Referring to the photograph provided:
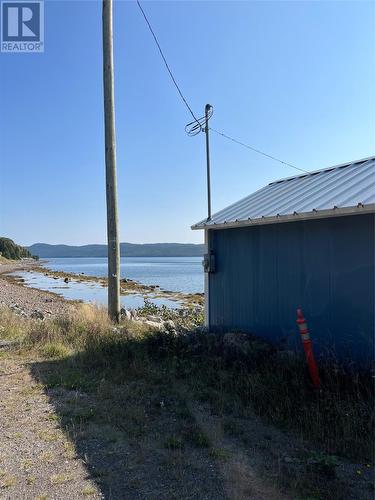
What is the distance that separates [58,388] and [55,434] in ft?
4.94

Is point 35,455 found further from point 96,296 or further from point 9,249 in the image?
point 9,249

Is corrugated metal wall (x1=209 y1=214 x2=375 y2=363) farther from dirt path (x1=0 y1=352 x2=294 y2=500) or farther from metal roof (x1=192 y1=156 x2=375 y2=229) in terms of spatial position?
dirt path (x1=0 y1=352 x2=294 y2=500)

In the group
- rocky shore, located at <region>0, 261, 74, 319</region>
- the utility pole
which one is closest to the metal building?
the utility pole

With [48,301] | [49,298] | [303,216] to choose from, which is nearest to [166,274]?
[49,298]

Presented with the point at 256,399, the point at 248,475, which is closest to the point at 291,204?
the point at 256,399

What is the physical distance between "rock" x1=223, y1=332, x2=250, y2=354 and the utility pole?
359 cm

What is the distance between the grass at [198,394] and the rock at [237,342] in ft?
0.26

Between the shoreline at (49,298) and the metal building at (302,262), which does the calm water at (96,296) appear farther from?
the metal building at (302,262)

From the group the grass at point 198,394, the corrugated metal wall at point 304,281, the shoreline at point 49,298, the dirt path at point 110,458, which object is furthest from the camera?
the shoreline at point 49,298

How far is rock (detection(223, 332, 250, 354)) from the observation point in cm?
629

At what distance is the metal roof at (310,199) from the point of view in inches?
209

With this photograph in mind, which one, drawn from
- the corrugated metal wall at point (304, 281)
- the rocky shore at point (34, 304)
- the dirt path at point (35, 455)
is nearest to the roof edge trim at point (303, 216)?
the corrugated metal wall at point (304, 281)

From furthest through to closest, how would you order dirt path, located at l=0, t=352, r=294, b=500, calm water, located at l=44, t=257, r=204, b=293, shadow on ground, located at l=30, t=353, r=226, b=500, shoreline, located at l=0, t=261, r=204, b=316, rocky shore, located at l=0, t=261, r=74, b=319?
1. calm water, located at l=44, t=257, r=204, b=293
2. shoreline, located at l=0, t=261, r=204, b=316
3. rocky shore, located at l=0, t=261, r=74, b=319
4. shadow on ground, located at l=30, t=353, r=226, b=500
5. dirt path, located at l=0, t=352, r=294, b=500

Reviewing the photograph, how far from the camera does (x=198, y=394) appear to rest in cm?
521
